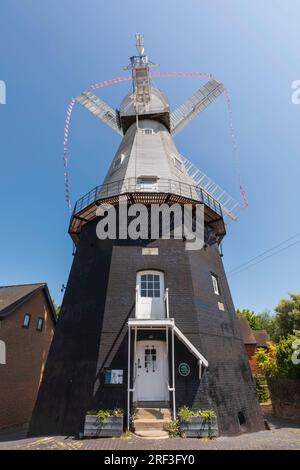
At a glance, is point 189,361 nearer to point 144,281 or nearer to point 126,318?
point 126,318

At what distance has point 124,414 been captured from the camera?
10.3m

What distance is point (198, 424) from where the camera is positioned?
9.78m

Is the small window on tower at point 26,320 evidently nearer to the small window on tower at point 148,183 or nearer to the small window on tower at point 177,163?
the small window on tower at point 148,183

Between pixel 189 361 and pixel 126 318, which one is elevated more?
pixel 126 318

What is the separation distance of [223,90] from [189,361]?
73.2ft

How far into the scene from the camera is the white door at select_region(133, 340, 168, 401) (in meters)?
11.0

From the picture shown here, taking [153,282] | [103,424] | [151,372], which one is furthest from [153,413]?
[153,282]

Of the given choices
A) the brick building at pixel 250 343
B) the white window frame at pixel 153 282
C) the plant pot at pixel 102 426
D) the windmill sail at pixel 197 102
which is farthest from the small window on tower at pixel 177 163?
the brick building at pixel 250 343

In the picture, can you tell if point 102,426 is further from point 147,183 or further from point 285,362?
point 147,183

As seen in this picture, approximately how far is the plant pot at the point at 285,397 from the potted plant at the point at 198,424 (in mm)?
6300

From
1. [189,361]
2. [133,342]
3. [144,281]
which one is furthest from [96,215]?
[189,361]

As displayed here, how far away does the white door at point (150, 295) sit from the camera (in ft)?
40.1

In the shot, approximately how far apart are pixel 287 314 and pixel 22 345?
19.4m
